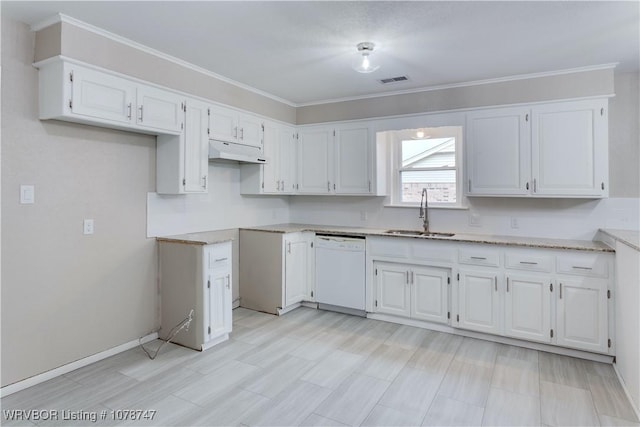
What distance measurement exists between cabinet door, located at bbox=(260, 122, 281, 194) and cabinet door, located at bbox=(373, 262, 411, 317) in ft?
5.10

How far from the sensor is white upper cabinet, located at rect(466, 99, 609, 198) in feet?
10.8

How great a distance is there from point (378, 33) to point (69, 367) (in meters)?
3.37

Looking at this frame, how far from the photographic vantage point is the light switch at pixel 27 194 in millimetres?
2516

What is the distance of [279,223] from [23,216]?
2918mm

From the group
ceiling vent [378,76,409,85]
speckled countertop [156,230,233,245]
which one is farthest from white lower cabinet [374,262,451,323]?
ceiling vent [378,76,409,85]

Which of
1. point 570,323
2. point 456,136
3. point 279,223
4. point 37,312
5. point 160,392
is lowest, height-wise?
point 160,392

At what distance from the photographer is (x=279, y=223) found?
505 cm

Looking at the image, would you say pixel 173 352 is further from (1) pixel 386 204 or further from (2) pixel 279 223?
(1) pixel 386 204

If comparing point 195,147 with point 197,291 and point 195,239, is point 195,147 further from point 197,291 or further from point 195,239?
point 197,291

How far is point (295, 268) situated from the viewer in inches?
168

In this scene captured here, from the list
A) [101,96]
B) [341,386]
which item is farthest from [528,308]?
[101,96]

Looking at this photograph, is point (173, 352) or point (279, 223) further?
point (279, 223)

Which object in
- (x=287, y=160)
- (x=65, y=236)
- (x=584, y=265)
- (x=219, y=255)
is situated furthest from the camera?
(x=287, y=160)

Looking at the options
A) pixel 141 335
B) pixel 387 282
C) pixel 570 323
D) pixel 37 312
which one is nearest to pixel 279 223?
pixel 387 282
